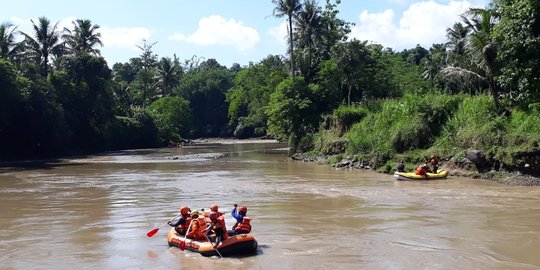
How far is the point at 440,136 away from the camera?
28109mm

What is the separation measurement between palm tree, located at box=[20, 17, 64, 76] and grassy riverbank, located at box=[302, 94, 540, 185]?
1224 inches

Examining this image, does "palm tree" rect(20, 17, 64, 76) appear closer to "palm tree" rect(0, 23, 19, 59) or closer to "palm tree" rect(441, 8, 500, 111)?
"palm tree" rect(0, 23, 19, 59)

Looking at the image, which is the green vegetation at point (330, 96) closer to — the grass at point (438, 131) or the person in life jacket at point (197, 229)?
the grass at point (438, 131)

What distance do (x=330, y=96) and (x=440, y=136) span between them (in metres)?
14.3

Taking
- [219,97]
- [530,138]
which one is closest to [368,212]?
[530,138]

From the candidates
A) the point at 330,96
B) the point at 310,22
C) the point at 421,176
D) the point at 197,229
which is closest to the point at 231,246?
the point at 197,229

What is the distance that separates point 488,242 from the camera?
1254 cm

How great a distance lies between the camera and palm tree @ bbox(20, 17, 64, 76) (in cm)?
5403

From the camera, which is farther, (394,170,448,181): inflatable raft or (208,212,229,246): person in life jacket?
(394,170,448,181): inflatable raft

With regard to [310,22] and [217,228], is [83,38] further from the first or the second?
[217,228]

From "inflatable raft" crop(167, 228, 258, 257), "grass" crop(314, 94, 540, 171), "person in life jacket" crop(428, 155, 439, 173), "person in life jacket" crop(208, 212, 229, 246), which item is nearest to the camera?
"inflatable raft" crop(167, 228, 258, 257)

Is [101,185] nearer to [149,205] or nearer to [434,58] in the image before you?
[149,205]

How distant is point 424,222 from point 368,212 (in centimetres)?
214

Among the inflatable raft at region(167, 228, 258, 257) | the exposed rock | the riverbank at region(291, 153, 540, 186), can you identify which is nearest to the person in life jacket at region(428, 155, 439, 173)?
the riverbank at region(291, 153, 540, 186)
